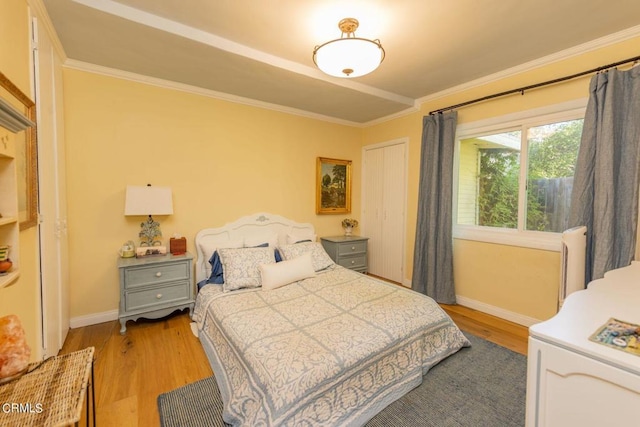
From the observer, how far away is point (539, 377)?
960mm

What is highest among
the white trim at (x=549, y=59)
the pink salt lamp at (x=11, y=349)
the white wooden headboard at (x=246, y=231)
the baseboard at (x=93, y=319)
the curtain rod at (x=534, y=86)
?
the white trim at (x=549, y=59)

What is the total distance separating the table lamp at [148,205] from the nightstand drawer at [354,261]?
225cm

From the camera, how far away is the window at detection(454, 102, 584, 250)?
2568 mm

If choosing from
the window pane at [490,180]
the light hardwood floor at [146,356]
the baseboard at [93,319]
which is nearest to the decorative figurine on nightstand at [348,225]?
the window pane at [490,180]

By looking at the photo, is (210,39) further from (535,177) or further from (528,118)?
(535,177)

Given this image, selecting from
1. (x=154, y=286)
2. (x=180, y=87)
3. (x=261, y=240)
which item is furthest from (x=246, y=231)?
(x=180, y=87)

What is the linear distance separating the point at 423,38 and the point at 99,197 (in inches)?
128

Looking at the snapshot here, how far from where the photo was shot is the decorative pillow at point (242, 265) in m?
2.56

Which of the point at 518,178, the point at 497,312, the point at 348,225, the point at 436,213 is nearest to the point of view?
the point at 518,178

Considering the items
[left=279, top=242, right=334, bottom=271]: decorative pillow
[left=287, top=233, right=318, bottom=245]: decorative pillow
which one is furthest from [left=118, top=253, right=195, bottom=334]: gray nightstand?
[left=287, top=233, right=318, bottom=245]: decorative pillow

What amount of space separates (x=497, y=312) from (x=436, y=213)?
1233 millimetres

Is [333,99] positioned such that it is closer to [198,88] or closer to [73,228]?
[198,88]

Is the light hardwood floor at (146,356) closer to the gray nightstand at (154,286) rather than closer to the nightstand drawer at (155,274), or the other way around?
the gray nightstand at (154,286)

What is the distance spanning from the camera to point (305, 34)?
7.18 ft
